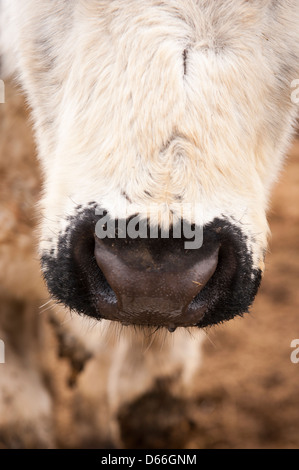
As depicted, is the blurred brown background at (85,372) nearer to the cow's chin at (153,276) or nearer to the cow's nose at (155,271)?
the cow's chin at (153,276)

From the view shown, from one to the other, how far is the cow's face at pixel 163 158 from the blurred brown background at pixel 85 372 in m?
0.49

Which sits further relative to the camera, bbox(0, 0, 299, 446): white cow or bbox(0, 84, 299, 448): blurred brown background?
bbox(0, 84, 299, 448): blurred brown background

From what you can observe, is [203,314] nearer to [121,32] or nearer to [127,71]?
[127,71]

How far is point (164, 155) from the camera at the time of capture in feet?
5.28

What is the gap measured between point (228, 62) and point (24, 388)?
1.73 metres

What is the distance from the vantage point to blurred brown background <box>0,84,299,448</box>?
2732 mm

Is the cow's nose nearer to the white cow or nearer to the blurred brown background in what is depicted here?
the white cow

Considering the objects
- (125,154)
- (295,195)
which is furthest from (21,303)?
(295,195)

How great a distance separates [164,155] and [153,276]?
302 mm

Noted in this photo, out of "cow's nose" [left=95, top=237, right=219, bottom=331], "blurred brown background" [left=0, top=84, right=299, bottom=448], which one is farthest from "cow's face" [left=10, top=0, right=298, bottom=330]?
"blurred brown background" [left=0, top=84, right=299, bottom=448]

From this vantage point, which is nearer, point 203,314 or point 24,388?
point 203,314

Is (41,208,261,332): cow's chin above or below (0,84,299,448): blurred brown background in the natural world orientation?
above

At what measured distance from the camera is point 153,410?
10.7 feet

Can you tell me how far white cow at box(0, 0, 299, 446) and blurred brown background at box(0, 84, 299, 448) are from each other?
1.68ft
